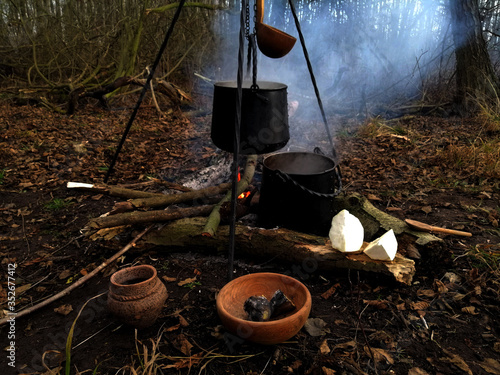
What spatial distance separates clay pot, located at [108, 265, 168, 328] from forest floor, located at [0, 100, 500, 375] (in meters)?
0.14

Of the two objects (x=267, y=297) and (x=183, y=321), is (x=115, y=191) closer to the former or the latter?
(x=183, y=321)

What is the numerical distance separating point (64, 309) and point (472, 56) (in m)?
9.16

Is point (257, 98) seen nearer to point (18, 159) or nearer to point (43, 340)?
point (43, 340)

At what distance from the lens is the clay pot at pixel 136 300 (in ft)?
7.55

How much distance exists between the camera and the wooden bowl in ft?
6.80

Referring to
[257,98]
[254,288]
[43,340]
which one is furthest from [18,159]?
[254,288]

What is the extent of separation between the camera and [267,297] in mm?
2498

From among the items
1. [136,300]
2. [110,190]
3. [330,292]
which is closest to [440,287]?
[330,292]

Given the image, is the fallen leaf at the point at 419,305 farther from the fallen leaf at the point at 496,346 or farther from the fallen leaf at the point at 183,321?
the fallen leaf at the point at 183,321

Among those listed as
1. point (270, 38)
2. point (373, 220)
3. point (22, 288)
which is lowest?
point (22, 288)

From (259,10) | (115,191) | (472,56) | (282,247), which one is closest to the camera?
(259,10)

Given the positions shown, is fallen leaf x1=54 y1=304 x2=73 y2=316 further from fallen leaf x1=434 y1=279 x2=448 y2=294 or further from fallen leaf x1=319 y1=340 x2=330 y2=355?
fallen leaf x1=434 y1=279 x2=448 y2=294

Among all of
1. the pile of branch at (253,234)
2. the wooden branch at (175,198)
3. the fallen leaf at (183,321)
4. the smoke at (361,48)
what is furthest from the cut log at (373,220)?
the smoke at (361,48)

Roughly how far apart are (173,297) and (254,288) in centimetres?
72
